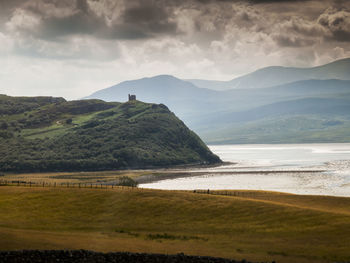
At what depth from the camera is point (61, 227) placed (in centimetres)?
6475

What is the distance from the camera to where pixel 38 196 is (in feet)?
275

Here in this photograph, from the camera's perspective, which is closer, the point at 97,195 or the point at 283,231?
the point at 283,231

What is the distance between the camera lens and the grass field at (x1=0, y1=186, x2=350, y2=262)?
5028 centimetres

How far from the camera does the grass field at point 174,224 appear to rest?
5028cm

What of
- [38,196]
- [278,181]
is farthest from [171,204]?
[278,181]

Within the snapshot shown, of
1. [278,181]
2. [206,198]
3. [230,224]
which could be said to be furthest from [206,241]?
[278,181]

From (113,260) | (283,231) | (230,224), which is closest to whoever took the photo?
(113,260)

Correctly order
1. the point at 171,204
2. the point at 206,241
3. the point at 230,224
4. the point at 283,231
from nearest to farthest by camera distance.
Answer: the point at 206,241
the point at 283,231
the point at 230,224
the point at 171,204

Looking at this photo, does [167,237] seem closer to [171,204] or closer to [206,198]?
[171,204]

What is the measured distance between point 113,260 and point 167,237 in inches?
794

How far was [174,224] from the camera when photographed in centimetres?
6869

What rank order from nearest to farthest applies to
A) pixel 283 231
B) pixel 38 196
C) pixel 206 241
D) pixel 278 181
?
pixel 206 241
pixel 283 231
pixel 38 196
pixel 278 181

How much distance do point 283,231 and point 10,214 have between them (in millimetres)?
40224

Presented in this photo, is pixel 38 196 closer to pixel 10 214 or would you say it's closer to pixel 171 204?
pixel 10 214
